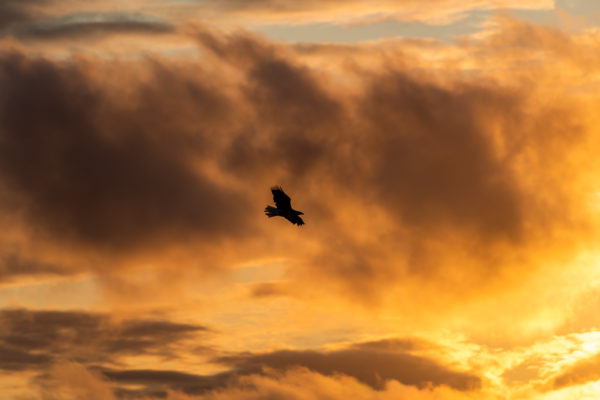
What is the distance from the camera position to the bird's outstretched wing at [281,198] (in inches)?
5960

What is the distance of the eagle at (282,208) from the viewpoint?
498 ft

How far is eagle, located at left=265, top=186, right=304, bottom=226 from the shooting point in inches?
5974

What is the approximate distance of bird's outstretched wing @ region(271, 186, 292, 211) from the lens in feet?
497

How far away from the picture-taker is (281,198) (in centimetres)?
15200

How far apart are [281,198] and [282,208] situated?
7.42 ft

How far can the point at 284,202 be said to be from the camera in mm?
152500

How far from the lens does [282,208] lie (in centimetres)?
15375
